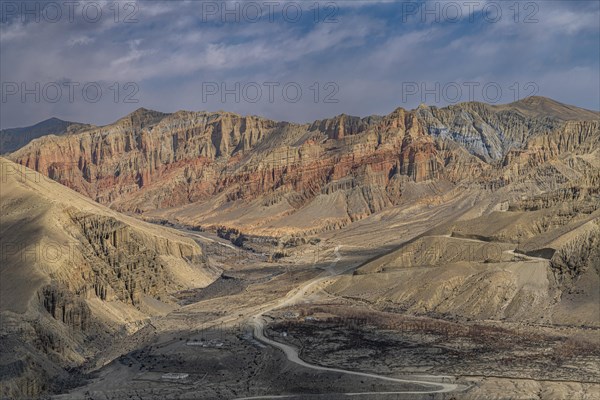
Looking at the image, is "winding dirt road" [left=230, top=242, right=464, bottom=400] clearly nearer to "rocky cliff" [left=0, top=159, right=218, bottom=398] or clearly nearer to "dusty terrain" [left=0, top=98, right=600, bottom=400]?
"dusty terrain" [left=0, top=98, right=600, bottom=400]

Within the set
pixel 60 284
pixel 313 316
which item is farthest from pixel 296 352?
pixel 60 284

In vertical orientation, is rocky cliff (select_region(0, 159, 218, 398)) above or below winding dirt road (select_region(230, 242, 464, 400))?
above

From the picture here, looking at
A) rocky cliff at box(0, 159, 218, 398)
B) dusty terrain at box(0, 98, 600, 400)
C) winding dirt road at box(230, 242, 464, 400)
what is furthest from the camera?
rocky cliff at box(0, 159, 218, 398)

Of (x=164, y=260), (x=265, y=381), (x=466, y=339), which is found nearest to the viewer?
(x=265, y=381)

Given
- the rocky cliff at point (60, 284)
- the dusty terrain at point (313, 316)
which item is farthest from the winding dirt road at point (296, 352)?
the rocky cliff at point (60, 284)

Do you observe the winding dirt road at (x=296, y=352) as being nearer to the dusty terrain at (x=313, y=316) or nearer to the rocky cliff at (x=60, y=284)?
the dusty terrain at (x=313, y=316)

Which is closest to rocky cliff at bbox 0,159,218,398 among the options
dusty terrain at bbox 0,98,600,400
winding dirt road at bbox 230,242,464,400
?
dusty terrain at bbox 0,98,600,400

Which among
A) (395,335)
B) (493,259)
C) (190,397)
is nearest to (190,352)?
(190,397)

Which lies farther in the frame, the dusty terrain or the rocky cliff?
the rocky cliff

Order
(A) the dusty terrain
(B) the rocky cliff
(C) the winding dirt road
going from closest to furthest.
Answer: (C) the winding dirt road
(A) the dusty terrain
(B) the rocky cliff

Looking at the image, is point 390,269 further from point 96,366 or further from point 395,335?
point 96,366

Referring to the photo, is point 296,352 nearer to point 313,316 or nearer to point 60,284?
point 313,316
